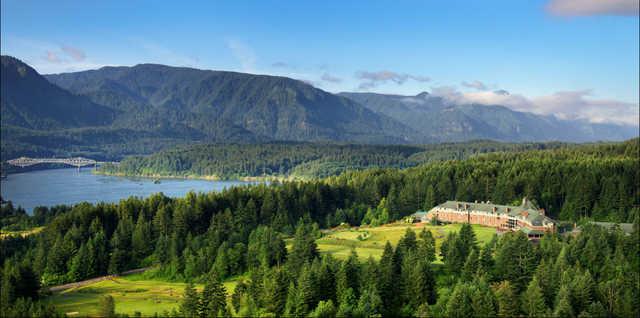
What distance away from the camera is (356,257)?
6103cm

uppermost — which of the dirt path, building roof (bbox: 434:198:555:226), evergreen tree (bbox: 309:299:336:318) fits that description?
building roof (bbox: 434:198:555:226)

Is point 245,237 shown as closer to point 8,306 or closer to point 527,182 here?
point 8,306

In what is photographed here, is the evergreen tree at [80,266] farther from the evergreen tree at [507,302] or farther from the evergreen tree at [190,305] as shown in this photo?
the evergreen tree at [507,302]

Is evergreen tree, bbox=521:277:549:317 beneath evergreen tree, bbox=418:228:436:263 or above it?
beneath

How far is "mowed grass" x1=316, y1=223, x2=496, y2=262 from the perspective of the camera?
250ft

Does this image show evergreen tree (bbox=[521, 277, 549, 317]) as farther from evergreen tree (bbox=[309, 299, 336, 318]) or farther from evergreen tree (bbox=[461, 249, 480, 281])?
evergreen tree (bbox=[309, 299, 336, 318])

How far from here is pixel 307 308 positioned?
5275 cm

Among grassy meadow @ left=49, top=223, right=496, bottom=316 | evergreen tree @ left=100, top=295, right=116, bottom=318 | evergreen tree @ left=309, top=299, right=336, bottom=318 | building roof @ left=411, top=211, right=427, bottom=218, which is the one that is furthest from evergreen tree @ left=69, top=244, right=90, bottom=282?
building roof @ left=411, top=211, right=427, bottom=218

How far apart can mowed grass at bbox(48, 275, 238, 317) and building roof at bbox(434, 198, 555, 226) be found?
4511cm

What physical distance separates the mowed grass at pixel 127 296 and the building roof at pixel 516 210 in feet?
148

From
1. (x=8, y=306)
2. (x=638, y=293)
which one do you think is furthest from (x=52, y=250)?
(x=638, y=293)

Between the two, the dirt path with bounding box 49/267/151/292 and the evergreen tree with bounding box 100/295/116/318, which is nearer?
the evergreen tree with bounding box 100/295/116/318

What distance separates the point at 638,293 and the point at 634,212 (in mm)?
38038

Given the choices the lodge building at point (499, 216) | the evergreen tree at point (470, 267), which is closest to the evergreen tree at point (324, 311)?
the evergreen tree at point (470, 267)
